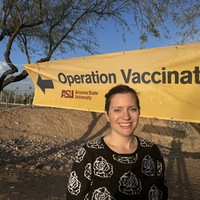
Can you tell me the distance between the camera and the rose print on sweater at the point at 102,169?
6.33 feet

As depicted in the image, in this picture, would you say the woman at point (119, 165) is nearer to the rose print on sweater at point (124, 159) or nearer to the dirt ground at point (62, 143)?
the rose print on sweater at point (124, 159)

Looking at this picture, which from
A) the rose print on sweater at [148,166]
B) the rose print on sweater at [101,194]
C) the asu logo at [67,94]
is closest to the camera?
the rose print on sweater at [101,194]

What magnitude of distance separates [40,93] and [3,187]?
2.02 m

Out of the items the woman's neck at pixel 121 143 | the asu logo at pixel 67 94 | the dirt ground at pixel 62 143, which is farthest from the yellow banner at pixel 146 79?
the woman's neck at pixel 121 143

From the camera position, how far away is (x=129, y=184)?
1.95 metres

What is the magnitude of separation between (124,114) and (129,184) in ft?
1.53

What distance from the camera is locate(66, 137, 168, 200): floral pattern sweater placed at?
193 centimetres

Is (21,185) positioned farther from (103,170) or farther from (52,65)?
(103,170)

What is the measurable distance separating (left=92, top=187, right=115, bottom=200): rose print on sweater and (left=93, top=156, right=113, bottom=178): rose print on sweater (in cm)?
9

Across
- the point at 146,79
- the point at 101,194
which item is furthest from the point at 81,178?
the point at 146,79

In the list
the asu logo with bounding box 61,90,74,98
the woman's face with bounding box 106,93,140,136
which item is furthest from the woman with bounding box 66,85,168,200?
the asu logo with bounding box 61,90,74,98

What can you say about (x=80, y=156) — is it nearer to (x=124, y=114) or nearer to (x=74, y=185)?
(x=74, y=185)

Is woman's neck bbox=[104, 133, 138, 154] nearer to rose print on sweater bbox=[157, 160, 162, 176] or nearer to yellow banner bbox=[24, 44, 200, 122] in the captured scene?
rose print on sweater bbox=[157, 160, 162, 176]

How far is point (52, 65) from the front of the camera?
5770mm
